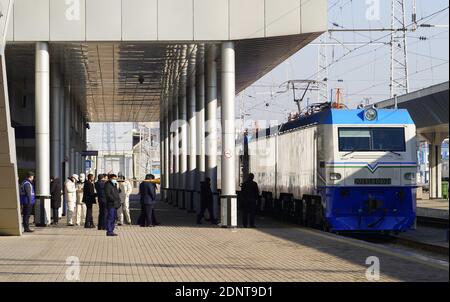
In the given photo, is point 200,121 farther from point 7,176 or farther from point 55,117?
point 7,176

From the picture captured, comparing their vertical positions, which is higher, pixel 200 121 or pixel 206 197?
pixel 200 121

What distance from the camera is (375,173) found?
21844mm

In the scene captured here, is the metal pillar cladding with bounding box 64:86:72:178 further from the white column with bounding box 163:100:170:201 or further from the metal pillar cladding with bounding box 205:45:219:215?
the white column with bounding box 163:100:170:201

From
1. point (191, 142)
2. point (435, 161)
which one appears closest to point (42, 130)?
point (191, 142)

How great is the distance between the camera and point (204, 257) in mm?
16234

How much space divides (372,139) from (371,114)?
68 cm

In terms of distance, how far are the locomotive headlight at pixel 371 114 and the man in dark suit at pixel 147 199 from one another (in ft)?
22.0

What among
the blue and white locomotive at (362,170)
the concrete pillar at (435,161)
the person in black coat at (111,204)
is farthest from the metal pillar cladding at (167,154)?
the blue and white locomotive at (362,170)

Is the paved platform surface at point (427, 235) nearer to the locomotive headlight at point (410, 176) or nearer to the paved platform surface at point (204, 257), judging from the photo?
the locomotive headlight at point (410, 176)

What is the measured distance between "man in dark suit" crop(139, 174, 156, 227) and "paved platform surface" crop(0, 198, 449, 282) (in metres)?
1.64

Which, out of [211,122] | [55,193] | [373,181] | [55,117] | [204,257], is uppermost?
[55,117]

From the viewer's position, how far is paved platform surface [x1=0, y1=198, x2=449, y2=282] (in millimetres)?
13047

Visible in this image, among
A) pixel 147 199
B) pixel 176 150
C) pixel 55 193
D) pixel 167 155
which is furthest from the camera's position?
pixel 167 155
